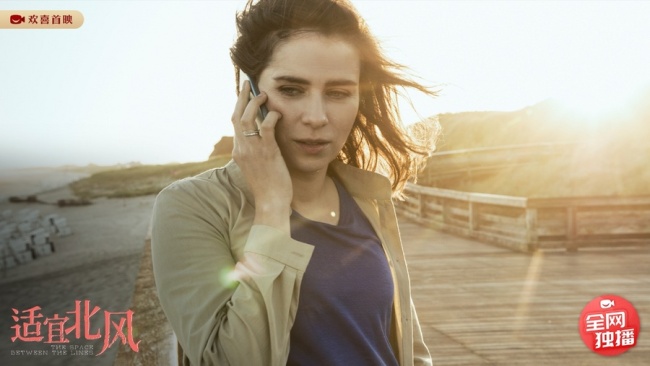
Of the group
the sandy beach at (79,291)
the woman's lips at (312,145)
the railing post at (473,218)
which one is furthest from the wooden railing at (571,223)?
the woman's lips at (312,145)

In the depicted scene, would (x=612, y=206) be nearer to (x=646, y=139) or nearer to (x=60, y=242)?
(x=646, y=139)

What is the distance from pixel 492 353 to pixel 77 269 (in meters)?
24.0

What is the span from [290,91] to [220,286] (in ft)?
1.93

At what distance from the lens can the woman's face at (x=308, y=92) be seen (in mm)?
1587

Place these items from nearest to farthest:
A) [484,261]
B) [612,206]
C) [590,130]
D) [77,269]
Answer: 1. [484,261]
2. [612,206]
3. [77,269]
4. [590,130]

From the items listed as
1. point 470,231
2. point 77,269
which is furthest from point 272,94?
point 77,269

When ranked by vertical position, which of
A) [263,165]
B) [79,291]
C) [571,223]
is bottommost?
[79,291]

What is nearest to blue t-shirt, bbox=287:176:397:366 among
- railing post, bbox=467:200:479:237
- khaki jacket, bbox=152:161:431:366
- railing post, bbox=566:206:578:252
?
khaki jacket, bbox=152:161:431:366

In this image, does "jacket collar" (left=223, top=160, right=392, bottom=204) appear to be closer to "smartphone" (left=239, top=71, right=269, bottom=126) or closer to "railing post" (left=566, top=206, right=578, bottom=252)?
"smartphone" (left=239, top=71, right=269, bottom=126)

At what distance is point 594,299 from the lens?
5035mm

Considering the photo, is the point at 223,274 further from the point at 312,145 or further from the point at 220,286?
the point at 312,145

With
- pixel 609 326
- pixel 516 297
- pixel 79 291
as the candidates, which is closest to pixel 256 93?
pixel 609 326

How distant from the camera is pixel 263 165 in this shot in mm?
1495

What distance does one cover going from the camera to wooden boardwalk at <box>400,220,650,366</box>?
3.91m
